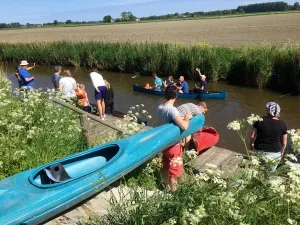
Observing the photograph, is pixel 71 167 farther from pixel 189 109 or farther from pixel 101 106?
pixel 101 106

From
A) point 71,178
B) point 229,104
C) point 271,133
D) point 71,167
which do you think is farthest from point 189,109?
point 229,104

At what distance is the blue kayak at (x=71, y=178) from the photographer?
4.04 metres

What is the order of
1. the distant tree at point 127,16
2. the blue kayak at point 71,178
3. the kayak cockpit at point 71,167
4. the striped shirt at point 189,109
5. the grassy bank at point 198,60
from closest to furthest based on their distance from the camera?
the blue kayak at point 71,178, the kayak cockpit at point 71,167, the striped shirt at point 189,109, the grassy bank at point 198,60, the distant tree at point 127,16

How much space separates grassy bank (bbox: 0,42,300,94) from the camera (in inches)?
647

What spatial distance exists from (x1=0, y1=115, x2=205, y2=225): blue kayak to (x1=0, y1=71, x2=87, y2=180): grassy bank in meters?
0.52

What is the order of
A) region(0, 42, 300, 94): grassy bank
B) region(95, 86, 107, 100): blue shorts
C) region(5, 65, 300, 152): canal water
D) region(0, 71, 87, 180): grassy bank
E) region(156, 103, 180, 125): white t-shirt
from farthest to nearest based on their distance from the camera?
region(0, 42, 300, 94): grassy bank, region(5, 65, 300, 152): canal water, region(95, 86, 107, 100): blue shorts, region(0, 71, 87, 180): grassy bank, region(156, 103, 180, 125): white t-shirt

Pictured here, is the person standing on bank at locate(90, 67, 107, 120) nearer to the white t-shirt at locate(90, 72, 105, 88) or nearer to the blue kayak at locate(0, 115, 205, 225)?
the white t-shirt at locate(90, 72, 105, 88)

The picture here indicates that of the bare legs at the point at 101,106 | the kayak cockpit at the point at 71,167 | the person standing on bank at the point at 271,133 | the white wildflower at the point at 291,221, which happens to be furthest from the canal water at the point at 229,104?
the white wildflower at the point at 291,221

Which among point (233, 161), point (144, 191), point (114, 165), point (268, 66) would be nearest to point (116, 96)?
point (268, 66)

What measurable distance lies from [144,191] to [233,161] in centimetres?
379

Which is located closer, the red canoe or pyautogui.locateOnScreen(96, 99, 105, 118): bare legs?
the red canoe

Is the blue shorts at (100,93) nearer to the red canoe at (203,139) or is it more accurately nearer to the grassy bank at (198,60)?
the red canoe at (203,139)

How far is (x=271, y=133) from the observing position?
5.16m

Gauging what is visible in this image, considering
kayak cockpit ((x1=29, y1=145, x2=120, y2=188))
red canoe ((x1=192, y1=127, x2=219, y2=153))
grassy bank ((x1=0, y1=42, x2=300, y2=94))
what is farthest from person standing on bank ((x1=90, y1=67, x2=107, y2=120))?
grassy bank ((x1=0, y1=42, x2=300, y2=94))
